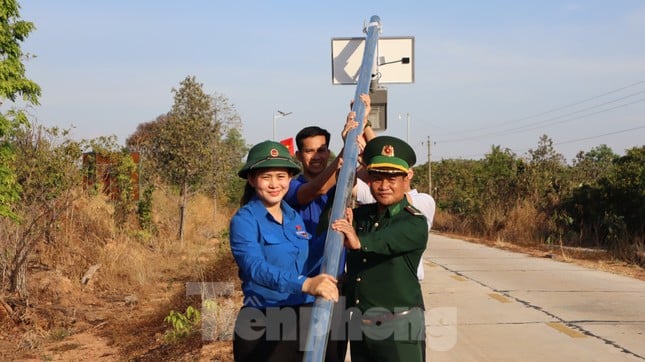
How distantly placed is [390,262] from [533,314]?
5177 millimetres

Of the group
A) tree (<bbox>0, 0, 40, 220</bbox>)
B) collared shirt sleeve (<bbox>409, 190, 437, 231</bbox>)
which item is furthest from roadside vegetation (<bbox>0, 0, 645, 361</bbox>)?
collared shirt sleeve (<bbox>409, 190, 437, 231</bbox>)

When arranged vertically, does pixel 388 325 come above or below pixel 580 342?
above

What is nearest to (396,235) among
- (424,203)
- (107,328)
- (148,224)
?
(424,203)

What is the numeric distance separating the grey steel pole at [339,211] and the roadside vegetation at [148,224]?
327cm

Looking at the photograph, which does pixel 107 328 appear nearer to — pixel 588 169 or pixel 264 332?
pixel 264 332

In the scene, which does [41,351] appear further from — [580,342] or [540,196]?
[540,196]

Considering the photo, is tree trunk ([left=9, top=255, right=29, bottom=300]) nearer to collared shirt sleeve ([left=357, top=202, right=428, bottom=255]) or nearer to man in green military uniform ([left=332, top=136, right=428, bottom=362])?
man in green military uniform ([left=332, top=136, right=428, bottom=362])

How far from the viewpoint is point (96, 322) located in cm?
1030

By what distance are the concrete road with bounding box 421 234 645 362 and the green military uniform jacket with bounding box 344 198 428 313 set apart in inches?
117

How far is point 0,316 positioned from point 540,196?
17472 mm

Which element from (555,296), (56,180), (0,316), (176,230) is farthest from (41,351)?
(176,230)

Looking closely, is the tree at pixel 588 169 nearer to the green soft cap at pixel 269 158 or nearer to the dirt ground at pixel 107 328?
the dirt ground at pixel 107 328

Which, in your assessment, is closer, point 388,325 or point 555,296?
point 388,325

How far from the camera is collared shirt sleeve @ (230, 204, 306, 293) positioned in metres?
2.75
